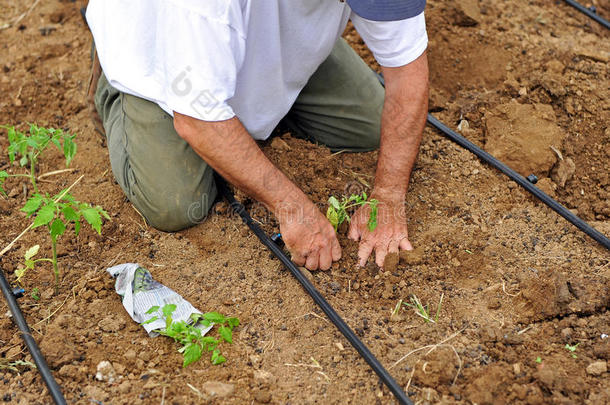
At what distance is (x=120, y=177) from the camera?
2656mm

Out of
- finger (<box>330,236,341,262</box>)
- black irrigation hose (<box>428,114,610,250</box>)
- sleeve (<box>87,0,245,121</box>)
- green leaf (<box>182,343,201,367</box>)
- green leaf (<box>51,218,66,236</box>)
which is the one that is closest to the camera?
sleeve (<box>87,0,245,121</box>)

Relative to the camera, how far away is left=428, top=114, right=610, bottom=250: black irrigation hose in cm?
241

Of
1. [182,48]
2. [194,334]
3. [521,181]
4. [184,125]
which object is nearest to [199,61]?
[182,48]

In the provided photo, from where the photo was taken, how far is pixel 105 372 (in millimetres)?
1990

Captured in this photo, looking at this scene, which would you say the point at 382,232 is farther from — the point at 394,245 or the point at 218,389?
the point at 218,389

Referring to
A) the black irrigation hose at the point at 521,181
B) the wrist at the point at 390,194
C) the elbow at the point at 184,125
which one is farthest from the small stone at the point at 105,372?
the black irrigation hose at the point at 521,181

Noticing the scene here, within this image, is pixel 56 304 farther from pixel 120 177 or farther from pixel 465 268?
pixel 465 268

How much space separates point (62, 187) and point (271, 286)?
46.5 inches

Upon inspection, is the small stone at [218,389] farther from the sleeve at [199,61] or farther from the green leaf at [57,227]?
the sleeve at [199,61]

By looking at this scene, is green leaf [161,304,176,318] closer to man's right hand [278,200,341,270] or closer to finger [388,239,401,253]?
man's right hand [278,200,341,270]

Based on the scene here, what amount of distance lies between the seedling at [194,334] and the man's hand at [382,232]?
1.97ft

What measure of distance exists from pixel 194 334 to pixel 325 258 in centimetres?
57

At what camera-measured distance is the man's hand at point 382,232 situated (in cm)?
235

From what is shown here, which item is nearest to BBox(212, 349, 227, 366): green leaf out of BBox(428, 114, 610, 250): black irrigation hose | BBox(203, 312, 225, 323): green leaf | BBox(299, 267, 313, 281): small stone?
BBox(203, 312, 225, 323): green leaf
